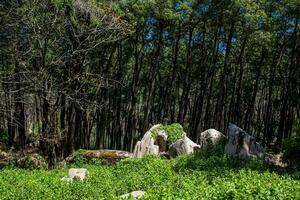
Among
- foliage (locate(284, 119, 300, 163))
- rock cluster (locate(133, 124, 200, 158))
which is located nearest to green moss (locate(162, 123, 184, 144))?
rock cluster (locate(133, 124, 200, 158))

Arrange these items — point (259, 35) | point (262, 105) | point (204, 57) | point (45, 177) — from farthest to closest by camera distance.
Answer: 1. point (262, 105)
2. point (204, 57)
3. point (259, 35)
4. point (45, 177)

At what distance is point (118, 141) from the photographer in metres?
39.3

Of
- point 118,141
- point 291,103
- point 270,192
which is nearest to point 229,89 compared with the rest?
point 291,103

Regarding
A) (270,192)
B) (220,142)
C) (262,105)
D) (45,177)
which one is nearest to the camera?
(270,192)

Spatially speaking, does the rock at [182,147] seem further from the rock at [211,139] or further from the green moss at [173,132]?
the rock at [211,139]

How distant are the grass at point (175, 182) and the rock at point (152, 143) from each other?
4045mm

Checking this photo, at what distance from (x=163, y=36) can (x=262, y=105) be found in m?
21.8

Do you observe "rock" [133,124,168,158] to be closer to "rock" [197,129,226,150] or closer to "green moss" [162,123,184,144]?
"green moss" [162,123,184,144]

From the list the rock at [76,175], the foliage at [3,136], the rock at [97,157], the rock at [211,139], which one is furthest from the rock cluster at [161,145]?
the foliage at [3,136]

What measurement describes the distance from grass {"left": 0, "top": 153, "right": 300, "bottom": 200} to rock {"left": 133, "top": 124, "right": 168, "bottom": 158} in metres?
4.04

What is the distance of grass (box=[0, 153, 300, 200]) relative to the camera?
7569mm

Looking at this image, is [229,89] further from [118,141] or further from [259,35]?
[259,35]

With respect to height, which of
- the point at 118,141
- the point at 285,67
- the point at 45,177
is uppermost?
the point at 285,67

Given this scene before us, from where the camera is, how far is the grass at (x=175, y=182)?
298 inches
